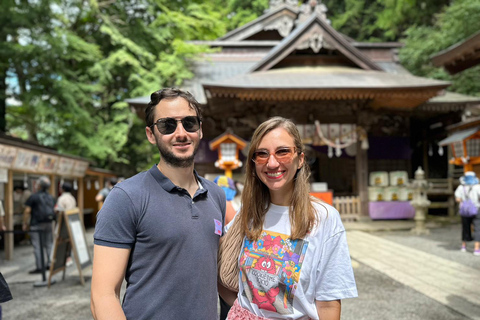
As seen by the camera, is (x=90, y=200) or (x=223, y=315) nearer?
(x=223, y=315)

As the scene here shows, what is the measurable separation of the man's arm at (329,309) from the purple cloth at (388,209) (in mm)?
11382

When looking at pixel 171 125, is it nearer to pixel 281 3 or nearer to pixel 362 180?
pixel 362 180

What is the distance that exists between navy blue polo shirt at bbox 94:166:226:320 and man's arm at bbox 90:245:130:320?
0.14 ft

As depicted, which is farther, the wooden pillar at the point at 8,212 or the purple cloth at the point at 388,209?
the purple cloth at the point at 388,209

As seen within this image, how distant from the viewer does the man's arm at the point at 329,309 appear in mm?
1617

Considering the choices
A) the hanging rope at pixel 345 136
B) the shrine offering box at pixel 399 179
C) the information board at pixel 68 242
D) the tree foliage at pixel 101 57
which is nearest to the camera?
the information board at pixel 68 242

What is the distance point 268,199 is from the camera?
6.30 feet

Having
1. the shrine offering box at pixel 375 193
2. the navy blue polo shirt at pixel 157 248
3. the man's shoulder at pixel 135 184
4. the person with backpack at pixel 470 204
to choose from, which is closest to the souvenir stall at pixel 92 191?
the shrine offering box at pixel 375 193

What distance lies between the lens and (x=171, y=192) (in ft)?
5.62

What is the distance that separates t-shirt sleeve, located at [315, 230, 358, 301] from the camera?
1591 millimetres

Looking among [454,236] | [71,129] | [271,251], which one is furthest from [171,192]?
[71,129]

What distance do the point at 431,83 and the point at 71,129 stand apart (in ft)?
42.4

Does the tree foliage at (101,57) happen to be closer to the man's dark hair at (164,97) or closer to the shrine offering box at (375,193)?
the shrine offering box at (375,193)

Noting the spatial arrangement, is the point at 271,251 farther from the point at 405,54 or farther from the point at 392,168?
the point at 405,54
